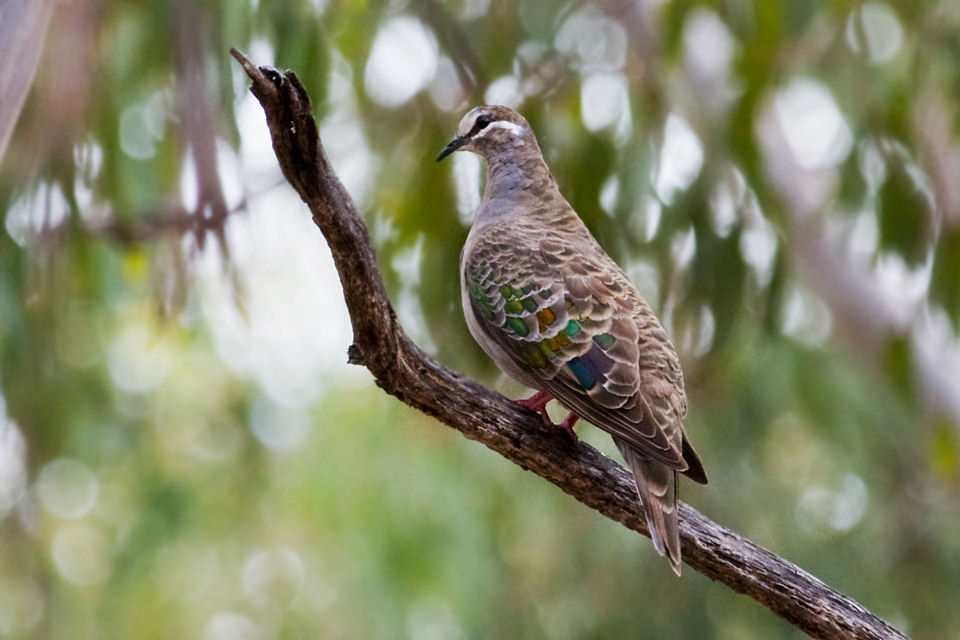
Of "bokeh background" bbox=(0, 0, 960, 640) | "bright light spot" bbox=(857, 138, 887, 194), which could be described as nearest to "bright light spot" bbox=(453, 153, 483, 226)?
"bokeh background" bbox=(0, 0, 960, 640)

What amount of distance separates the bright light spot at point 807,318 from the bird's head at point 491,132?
365 centimetres

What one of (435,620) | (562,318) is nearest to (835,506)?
(435,620)

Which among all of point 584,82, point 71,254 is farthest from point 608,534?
point 71,254

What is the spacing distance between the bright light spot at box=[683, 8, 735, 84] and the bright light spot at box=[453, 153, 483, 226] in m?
2.61

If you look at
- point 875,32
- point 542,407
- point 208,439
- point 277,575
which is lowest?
point 277,575

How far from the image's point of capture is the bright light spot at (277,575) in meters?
9.05

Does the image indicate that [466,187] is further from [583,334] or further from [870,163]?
[870,163]

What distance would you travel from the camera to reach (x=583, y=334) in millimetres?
3059

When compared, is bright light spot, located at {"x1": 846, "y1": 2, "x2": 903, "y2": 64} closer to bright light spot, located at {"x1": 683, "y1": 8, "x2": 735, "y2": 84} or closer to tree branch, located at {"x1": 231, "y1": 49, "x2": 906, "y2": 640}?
bright light spot, located at {"x1": 683, "y1": 8, "x2": 735, "y2": 84}

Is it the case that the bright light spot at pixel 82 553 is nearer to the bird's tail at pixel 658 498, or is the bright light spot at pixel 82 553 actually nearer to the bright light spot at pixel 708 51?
the bright light spot at pixel 708 51

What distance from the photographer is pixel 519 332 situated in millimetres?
3111

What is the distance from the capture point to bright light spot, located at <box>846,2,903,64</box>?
5777 millimetres

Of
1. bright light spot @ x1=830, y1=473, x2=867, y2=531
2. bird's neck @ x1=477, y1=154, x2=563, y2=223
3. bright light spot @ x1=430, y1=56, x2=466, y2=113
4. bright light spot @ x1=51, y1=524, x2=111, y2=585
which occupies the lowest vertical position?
bright light spot @ x1=51, y1=524, x2=111, y2=585

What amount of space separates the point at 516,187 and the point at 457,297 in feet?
4.21
